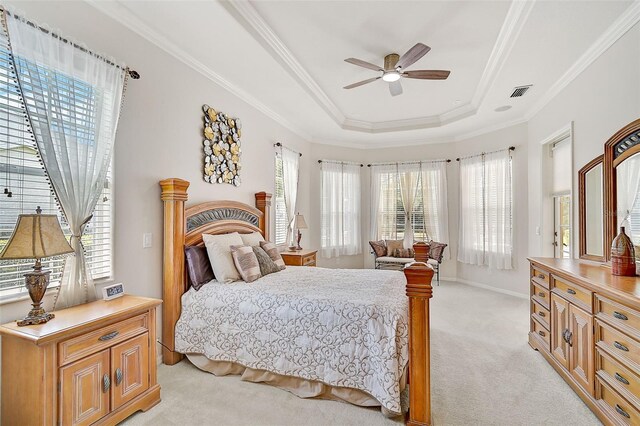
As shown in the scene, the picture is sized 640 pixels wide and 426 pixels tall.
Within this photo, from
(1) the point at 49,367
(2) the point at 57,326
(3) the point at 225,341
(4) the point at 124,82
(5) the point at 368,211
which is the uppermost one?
(4) the point at 124,82

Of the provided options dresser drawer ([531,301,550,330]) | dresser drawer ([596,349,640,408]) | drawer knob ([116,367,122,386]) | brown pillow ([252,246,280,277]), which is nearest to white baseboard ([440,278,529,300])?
dresser drawer ([531,301,550,330])

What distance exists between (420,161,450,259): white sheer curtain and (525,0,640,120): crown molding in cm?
238

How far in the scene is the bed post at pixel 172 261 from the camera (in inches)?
107

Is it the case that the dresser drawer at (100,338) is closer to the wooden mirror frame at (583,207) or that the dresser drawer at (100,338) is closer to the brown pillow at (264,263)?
the brown pillow at (264,263)

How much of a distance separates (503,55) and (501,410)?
3276 mm

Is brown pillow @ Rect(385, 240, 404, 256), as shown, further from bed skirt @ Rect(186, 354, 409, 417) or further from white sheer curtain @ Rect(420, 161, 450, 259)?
bed skirt @ Rect(186, 354, 409, 417)

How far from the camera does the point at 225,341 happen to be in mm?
2490

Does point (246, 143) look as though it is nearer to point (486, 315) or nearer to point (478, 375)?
point (478, 375)

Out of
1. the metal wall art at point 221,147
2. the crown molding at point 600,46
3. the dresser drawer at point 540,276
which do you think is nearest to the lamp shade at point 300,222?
the metal wall art at point 221,147

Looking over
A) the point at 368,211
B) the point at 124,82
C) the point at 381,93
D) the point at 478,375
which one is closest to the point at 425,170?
the point at 368,211

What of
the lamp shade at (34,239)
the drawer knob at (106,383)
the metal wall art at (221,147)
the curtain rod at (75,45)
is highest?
the curtain rod at (75,45)

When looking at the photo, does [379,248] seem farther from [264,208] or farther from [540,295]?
[540,295]

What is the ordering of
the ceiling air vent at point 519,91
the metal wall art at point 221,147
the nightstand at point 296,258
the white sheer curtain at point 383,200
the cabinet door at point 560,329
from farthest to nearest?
the white sheer curtain at point 383,200, the nightstand at point 296,258, the ceiling air vent at point 519,91, the metal wall art at point 221,147, the cabinet door at point 560,329

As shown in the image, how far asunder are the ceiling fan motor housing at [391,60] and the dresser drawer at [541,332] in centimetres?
302
